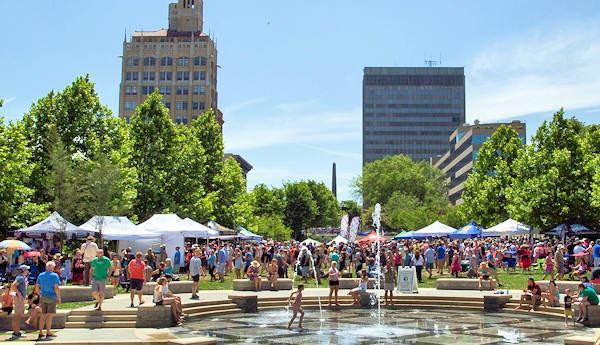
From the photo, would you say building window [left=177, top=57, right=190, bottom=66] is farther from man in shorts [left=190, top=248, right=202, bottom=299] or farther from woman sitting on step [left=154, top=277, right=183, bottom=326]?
woman sitting on step [left=154, top=277, right=183, bottom=326]

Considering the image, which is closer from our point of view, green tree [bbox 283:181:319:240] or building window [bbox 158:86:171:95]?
green tree [bbox 283:181:319:240]

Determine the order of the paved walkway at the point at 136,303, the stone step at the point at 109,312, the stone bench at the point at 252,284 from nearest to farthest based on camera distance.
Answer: the paved walkway at the point at 136,303 < the stone step at the point at 109,312 < the stone bench at the point at 252,284

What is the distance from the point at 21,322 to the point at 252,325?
603cm

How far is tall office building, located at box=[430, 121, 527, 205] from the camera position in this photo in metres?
109

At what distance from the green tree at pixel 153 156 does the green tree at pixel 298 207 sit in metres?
60.5

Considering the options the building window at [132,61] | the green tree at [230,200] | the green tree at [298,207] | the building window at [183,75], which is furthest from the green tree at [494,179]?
the building window at [132,61]

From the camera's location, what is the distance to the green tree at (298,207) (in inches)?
4176

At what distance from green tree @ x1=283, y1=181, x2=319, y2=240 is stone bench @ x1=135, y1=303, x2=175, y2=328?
89351mm

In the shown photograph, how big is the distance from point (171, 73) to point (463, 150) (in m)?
60.4

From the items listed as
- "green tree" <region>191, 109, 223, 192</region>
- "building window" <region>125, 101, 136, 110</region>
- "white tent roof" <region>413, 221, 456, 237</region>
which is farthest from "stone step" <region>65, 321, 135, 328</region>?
"building window" <region>125, 101, 136, 110</region>

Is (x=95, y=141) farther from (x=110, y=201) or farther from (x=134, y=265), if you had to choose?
(x=134, y=265)

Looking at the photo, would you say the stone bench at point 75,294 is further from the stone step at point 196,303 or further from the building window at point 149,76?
the building window at point 149,76

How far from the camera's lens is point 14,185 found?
30203mm

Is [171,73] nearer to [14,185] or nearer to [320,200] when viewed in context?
[320,200]
